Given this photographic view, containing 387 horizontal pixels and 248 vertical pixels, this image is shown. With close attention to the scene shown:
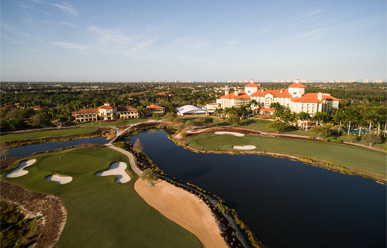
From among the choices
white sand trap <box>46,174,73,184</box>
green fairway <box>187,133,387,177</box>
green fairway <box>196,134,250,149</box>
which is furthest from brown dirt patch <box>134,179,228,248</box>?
green fairway <box>196,134,250,149</box>

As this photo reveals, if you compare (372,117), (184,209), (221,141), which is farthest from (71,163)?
(372,117)

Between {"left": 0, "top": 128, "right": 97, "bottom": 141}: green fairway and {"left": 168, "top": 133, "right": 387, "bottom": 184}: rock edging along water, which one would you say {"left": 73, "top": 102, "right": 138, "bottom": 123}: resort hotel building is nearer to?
{"left": 0, "top": 128, "right": 97, "bottom": 141}: green fairway

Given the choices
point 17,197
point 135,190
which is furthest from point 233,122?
point 17,197

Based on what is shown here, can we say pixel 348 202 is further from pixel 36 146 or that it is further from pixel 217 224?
pixel 36 146

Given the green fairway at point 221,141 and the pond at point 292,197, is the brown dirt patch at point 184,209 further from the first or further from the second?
the green fairway at point 221,141

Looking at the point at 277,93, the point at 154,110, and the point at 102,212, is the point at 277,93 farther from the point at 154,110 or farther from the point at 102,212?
the point at 102,212

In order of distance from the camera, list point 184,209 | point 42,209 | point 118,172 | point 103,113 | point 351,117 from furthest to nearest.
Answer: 1. point 103,113
2. point 351,117
3. point 118,172
4. point 42,209
5. point 184,209
